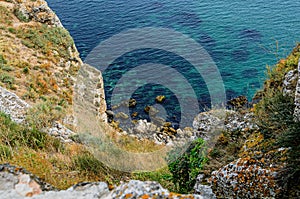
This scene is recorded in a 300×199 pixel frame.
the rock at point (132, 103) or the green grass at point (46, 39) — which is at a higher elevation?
the green grass at point (46, 39)

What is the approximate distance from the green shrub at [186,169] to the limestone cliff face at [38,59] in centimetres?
1157

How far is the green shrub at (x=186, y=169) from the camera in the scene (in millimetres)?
6180

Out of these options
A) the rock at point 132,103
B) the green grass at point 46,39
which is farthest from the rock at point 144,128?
the green grass at point 46,39

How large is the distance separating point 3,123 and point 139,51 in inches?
1139

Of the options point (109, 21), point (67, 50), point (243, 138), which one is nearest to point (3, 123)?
point (243, 138)

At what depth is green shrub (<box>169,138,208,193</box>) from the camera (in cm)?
618

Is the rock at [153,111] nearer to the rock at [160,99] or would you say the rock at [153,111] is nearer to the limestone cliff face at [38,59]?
the rock at [160,99]

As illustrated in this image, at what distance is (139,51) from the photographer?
3672cm

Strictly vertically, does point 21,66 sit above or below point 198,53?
below

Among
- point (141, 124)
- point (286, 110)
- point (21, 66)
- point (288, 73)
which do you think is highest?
point (288, 73)

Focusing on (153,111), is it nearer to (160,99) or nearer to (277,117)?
(160,99)

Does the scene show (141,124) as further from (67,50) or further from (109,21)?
(109,21)

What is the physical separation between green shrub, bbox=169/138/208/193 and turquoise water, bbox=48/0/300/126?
21.1 m

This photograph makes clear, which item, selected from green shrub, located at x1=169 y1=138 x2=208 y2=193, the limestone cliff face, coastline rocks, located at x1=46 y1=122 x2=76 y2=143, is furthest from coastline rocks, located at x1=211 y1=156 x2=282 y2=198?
the limestone cliff face
